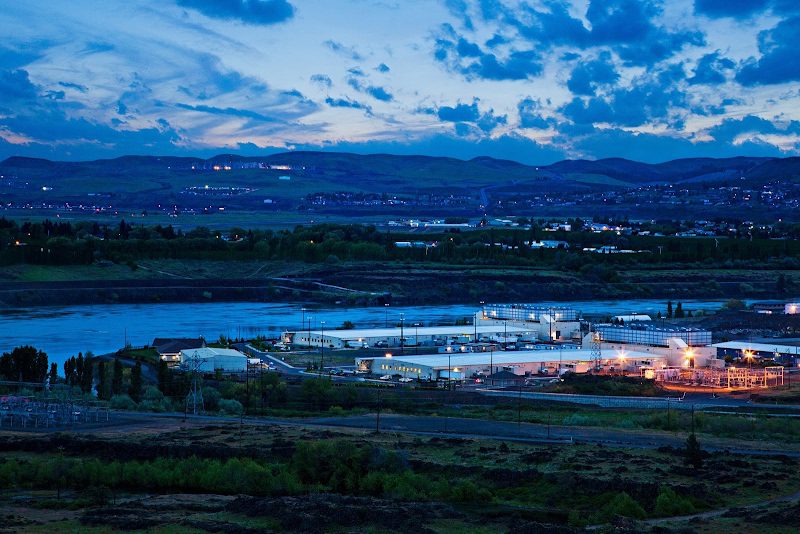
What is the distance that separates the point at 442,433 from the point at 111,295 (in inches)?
1757

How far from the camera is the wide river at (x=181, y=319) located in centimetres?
4500

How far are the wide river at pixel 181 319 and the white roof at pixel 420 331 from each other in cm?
358

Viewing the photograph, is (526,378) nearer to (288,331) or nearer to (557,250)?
(288,331)

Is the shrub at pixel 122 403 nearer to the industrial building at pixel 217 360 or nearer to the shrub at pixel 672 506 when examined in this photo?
the industrial building at pixel 217 360

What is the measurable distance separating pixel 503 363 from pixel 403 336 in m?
8.76

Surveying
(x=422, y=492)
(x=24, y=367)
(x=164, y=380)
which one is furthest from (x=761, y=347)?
(x=422, y=492)

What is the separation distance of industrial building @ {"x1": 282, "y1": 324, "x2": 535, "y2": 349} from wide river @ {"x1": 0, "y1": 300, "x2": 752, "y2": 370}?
141 inches

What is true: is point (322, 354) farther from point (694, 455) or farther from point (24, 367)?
point (694, 455)

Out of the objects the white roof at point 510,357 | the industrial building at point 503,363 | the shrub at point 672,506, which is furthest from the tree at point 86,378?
the shrub at point 672,506

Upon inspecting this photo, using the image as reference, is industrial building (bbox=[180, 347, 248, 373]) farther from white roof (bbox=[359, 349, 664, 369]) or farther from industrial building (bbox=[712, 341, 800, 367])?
industrial building (bbox=[712, 341, 800, 367])

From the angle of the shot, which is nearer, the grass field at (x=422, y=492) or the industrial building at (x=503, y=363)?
the grass field at (x=422, y=492)

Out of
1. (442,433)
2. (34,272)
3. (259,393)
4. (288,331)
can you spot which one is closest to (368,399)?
(259,393)

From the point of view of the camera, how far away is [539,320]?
159 feet

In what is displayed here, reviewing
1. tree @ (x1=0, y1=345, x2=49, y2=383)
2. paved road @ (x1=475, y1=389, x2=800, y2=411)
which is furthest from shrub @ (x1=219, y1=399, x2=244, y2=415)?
paved road @ (x1=475, y1=389, x2=800, y2=411)
